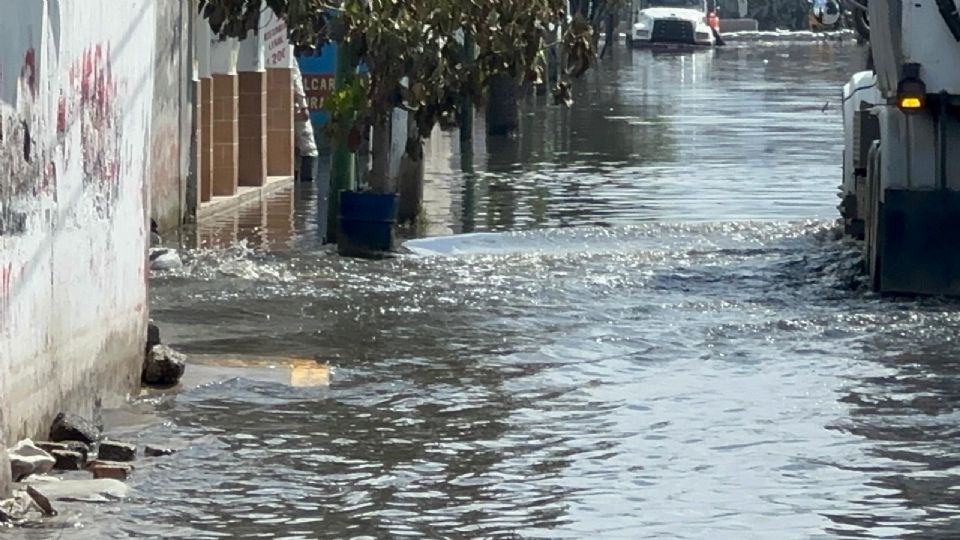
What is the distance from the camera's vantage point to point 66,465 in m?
9.52

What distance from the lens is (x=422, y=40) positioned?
58.0 feet

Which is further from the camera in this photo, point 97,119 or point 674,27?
point 674,27

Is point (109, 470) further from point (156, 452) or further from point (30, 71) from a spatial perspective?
point (30, 71)

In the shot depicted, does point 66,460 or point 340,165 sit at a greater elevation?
point 340,165

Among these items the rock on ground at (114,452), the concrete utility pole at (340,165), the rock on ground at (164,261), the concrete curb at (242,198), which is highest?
the concrete utility pole at (340,165)

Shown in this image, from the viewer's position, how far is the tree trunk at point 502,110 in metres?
33.7

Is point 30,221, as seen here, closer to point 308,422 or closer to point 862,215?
point 308,422

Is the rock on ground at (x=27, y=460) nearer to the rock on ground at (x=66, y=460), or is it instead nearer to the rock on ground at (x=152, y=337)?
the rock on ground at (x=66, y=460)

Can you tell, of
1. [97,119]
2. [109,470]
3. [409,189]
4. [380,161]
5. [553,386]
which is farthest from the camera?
[409,189]

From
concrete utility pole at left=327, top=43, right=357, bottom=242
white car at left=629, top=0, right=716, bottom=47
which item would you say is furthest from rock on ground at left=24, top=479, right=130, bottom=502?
white car at left=629, top=0, right=716, bottom=47

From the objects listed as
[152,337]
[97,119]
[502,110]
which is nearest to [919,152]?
[152,337]

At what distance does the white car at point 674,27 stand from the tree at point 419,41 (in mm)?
54809

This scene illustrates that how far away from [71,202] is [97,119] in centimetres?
68

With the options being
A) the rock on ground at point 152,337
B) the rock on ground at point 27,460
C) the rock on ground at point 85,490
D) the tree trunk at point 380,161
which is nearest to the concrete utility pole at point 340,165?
the tree trunk at point 380,161
